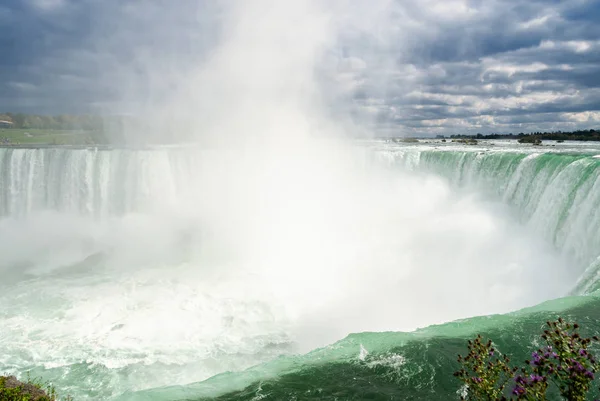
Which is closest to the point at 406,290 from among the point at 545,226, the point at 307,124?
the point at 545,226

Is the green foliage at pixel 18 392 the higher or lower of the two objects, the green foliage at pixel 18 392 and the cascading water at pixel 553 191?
the lower

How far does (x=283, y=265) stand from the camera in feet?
50.3

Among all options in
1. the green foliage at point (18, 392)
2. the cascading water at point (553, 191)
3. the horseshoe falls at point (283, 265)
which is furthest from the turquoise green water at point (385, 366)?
the cascading water at point (553, 191)

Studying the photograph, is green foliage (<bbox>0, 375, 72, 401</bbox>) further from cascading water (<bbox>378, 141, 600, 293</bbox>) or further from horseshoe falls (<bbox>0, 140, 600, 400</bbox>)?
cascading water (<bbox>378, 141, 600, 293</bbox>)

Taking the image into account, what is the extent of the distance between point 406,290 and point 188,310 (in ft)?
19.7

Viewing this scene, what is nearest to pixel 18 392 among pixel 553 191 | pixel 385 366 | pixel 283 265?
pixel 385 366

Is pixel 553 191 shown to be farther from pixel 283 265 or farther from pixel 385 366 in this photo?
pixel 385 366

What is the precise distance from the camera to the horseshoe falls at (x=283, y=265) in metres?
6.83

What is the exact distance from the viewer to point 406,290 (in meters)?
12.5

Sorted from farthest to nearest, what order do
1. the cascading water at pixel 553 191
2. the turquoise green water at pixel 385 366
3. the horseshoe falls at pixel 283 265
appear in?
the cascading water at pixel 553 191 < the horseshoe falls at pixel 283 265 < the turquoise green water at pixel 385 366

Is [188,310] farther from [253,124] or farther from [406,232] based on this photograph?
[253,124]

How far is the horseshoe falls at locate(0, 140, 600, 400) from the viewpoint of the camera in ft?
22.4

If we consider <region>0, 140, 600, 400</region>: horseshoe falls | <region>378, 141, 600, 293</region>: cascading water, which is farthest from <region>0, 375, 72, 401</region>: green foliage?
<region>378, 141, 600, 293</region>: cascading water

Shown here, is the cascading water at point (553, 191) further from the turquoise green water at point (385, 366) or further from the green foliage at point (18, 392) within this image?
the green foliage at point (18, 392)
